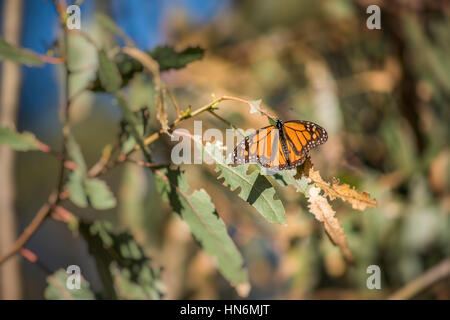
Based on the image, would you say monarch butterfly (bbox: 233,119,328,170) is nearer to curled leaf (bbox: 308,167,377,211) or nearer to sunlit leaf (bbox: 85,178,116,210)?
curled leaf (bbox: 308,167,377,211)

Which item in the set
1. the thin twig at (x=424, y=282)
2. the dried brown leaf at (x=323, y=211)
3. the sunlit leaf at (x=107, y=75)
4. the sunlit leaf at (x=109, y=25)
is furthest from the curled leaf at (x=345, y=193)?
the thin twig at (x=424, y=282)

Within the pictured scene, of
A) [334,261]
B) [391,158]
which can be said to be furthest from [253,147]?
[391,158]

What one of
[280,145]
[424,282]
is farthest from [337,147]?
[280,145]

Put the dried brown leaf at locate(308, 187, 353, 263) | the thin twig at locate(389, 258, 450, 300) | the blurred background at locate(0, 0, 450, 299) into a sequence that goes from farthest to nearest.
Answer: the blurred background at locate(0, 0, 450, 299), the thin twig at locate(389, 258, 450, 300), the dried brown leaf at locate(308, 187, 353, 263)

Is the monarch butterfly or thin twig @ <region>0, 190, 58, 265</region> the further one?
thin twig @ <region>0, 190, 58, 265</region>

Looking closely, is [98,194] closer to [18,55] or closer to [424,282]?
[18,55]

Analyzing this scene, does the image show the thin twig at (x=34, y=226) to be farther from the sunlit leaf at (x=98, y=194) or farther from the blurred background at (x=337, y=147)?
the blurred background at (x=337, y=147)

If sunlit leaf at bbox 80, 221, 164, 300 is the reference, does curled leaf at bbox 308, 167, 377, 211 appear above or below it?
above

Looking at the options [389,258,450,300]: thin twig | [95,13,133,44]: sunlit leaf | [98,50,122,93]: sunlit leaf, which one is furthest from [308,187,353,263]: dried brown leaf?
[389,258,450,300]: thin twig
